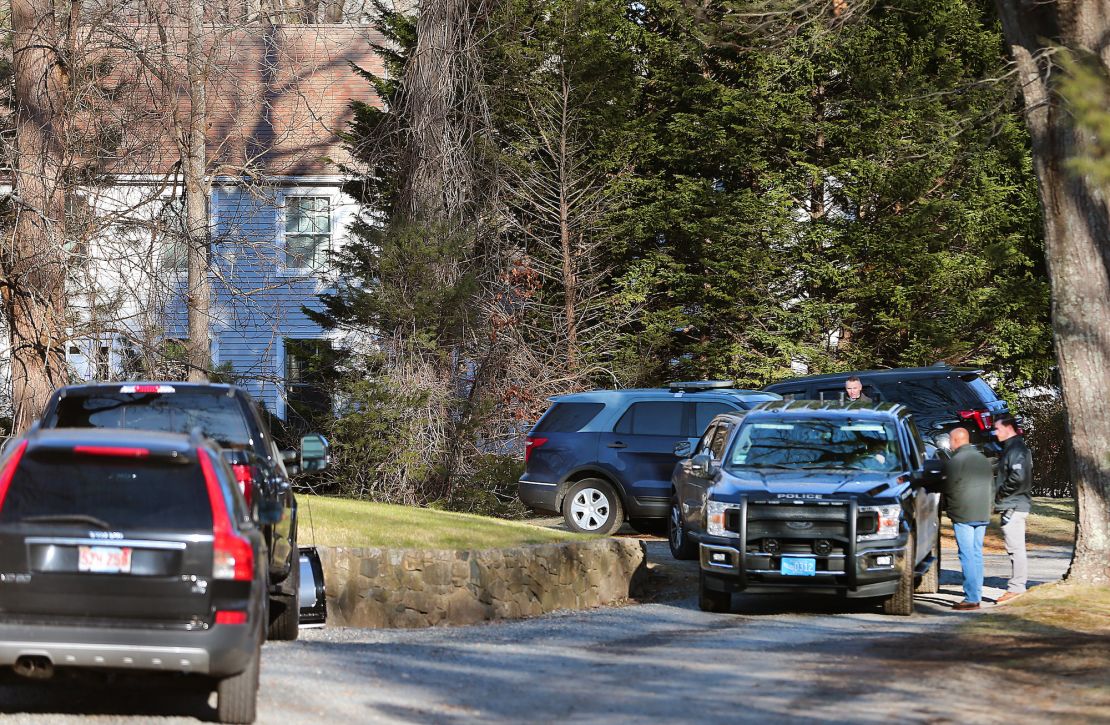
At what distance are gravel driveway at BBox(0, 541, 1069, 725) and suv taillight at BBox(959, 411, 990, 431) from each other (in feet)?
20.7

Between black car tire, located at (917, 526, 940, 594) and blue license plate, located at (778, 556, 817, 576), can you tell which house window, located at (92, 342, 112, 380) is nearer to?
blue license plate, located at (778, 556, 817, 576)

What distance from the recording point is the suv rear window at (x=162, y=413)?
10734mm

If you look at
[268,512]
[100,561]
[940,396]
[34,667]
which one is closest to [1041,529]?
[940,396]

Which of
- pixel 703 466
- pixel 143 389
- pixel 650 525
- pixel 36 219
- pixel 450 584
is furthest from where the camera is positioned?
pixel 650 525

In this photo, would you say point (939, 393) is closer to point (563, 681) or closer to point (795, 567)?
point (795, 567)

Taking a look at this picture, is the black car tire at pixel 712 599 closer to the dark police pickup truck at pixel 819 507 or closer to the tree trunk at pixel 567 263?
the dark police pickup truck at pixel 819 507

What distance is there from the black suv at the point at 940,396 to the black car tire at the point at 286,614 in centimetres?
920

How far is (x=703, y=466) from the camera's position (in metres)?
15.9

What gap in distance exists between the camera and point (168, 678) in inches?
390

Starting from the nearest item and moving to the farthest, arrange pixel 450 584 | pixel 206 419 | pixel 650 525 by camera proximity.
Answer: pixel 206 419 → pixel 450 584 → pixel 650 525

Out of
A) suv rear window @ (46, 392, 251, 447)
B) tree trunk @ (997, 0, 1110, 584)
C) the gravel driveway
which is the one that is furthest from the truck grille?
suv rear window @ (46, 392, 251, 447)

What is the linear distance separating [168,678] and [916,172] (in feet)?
68.1

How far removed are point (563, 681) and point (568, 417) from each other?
35.2ft

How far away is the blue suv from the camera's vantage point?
19953mm
